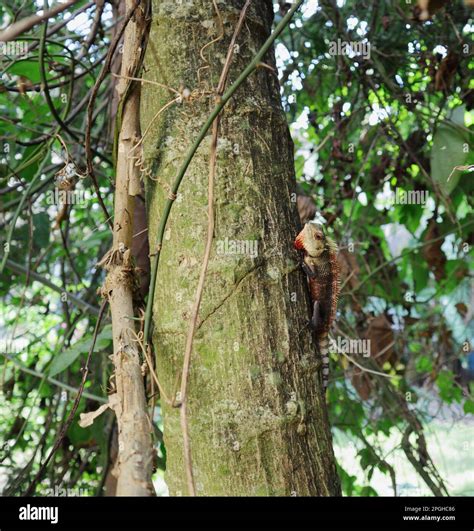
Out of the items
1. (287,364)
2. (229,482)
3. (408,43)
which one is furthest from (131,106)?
(408,43)

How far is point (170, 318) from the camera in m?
1.25

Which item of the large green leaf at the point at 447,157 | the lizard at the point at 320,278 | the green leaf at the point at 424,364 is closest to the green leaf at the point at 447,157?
the large green leaf at the point at 447,157

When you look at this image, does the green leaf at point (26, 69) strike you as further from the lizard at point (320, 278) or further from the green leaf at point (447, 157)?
the green leaf at point (447, 157)

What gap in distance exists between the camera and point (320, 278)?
165 cm

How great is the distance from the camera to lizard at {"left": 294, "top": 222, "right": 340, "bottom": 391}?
141 cm

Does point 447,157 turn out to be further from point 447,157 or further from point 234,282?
point 234,282

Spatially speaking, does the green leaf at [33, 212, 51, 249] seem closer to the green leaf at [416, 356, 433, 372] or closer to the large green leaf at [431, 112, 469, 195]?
the large green leaf at [431, 112, 469, 195]

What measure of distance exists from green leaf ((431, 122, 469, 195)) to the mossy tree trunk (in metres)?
1.19

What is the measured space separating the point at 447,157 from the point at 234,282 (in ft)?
4.94

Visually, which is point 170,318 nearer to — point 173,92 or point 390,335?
point 173,92

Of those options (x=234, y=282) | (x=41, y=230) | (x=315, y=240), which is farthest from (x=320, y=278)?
(x=41, y=230)

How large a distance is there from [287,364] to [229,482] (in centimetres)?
23

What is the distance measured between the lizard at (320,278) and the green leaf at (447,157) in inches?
29.7
